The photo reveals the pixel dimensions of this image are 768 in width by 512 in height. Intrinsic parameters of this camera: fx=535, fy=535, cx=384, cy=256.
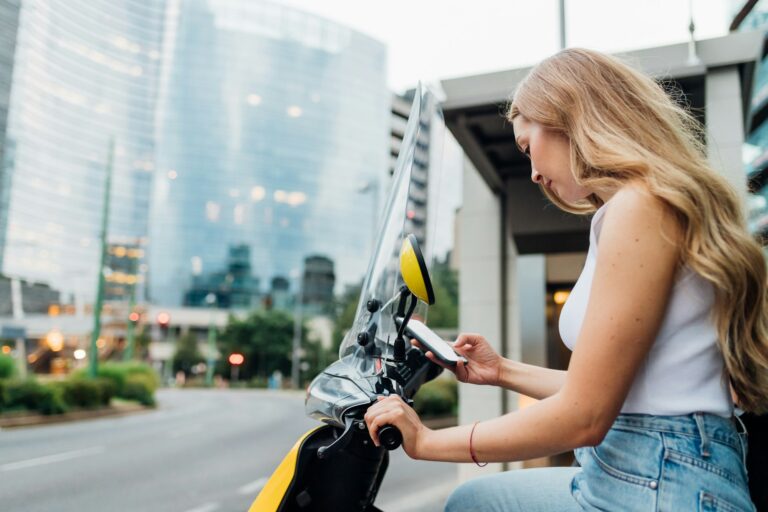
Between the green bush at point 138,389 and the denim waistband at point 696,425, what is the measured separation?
1893 cm

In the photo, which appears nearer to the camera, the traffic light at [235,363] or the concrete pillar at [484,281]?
the concrete pillar at [484,281]

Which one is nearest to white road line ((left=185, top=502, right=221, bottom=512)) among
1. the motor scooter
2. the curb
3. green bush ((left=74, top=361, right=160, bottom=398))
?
the motor scooter

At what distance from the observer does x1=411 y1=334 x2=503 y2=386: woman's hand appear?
1.20 meters

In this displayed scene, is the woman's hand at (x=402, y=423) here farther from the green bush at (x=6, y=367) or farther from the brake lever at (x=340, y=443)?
the green bush at (x=6, y=367)

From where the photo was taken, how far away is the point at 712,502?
2.36 ft

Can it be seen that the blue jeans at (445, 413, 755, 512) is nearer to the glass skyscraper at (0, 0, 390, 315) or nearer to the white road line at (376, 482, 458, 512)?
the white road line at (376, 482, 458, 512)

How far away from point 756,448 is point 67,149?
5255 cm

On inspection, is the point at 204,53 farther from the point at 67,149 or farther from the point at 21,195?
the point at 21,195

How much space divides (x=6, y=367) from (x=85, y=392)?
2.48 meters

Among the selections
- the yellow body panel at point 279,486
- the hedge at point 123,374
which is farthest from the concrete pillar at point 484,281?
the hedge at point 123,374

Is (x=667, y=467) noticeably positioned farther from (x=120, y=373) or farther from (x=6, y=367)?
(x=120, y=373)

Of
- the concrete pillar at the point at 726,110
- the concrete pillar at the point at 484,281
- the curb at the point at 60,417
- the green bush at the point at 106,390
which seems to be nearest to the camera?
A: the concrete pillar at the point at 726,110

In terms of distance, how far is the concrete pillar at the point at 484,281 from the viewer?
16.8ft

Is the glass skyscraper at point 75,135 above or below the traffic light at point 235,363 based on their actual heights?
above
